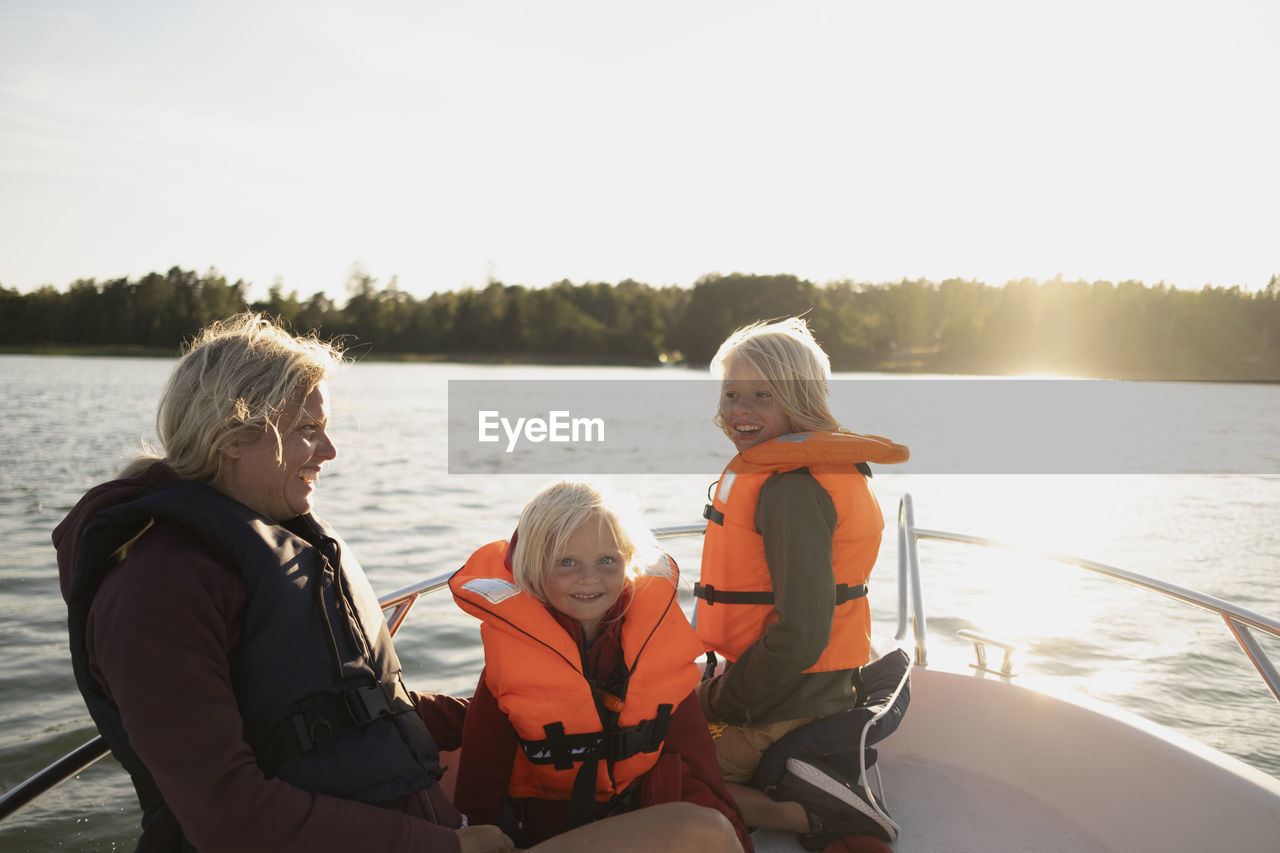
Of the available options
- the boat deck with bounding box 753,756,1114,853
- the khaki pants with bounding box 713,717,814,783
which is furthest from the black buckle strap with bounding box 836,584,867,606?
the boat deck with bounding box 753,756,1114,853

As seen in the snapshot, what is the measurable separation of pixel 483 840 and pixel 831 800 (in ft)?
2.92

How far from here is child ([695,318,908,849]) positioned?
6.15 feet

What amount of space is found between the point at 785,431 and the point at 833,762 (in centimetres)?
75

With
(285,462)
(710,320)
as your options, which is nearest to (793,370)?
(285,462)

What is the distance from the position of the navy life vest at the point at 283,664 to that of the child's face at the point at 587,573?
0.41m

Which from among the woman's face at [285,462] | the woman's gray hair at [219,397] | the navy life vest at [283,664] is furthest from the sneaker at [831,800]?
the woman's gray hair at [219,397]

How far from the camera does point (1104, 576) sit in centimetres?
229

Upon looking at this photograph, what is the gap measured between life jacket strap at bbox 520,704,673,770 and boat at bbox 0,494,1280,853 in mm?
499

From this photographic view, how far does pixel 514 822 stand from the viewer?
1.70 meters

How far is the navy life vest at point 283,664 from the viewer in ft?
3.89

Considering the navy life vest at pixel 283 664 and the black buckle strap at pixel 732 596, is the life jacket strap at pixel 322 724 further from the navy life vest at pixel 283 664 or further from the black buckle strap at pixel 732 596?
the black buckle strap at pixel 732 596

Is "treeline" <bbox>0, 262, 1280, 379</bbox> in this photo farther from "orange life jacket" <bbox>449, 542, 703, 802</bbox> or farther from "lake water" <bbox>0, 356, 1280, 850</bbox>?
"orange life jacket" <bbox>449, 542, 703, 802</bbox>

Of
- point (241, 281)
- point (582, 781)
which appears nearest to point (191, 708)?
point (582, 781)

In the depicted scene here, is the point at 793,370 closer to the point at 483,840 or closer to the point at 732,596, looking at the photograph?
the point at 732,596
